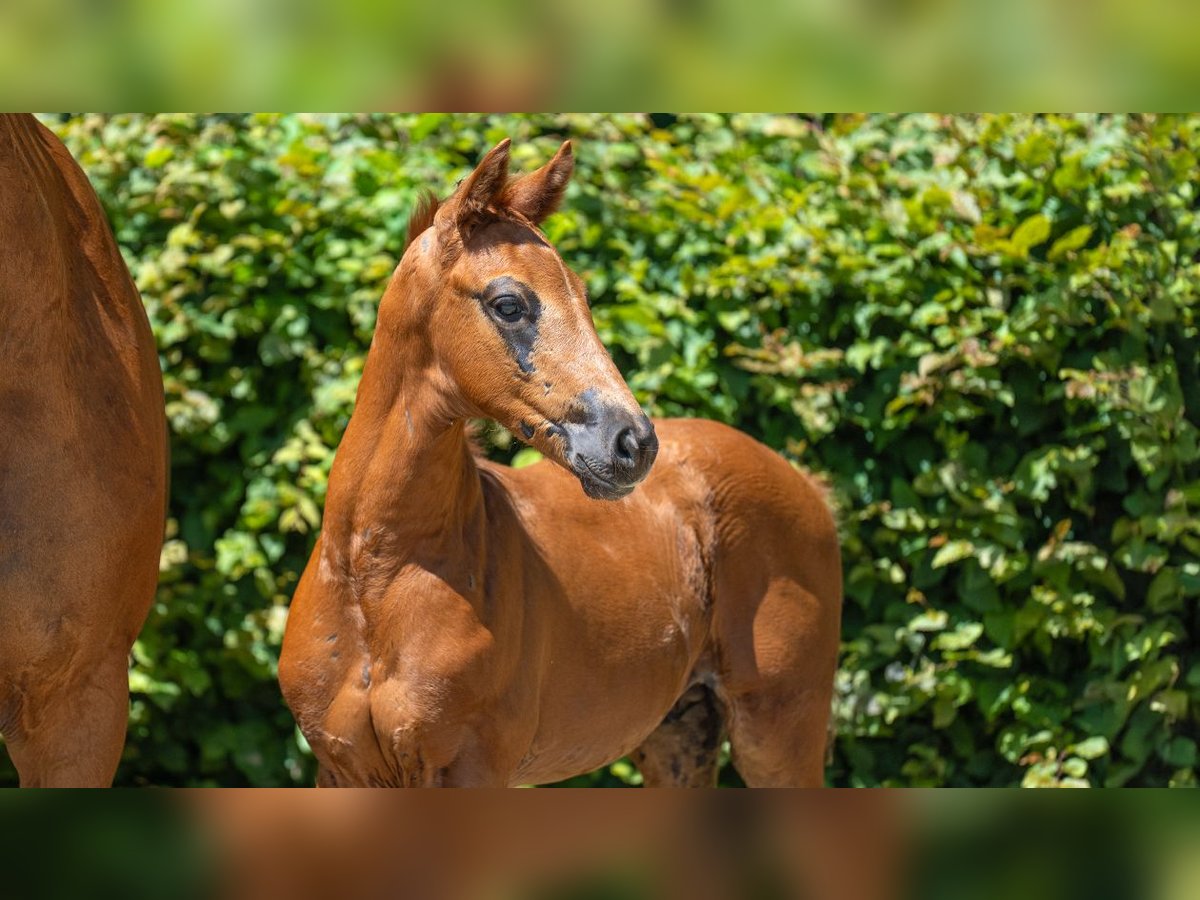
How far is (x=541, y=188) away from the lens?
2527 millimetres

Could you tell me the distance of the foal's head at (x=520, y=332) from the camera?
7.59ft

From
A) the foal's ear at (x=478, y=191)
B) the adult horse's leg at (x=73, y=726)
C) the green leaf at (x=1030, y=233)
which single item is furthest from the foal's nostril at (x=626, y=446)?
the green leaf at (x=1030, y=233)

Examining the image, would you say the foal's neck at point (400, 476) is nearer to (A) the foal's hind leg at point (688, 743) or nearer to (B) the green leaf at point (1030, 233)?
(A) the foal's hind leg at point (688, 743)

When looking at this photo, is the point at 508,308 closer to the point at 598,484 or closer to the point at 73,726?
the point at 598,484

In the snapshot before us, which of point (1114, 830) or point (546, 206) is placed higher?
point (1114, 830)

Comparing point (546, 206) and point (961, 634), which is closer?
point (546, 206)

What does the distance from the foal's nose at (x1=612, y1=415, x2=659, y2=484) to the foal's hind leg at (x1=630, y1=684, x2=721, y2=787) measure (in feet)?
4.30

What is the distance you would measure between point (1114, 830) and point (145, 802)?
1.65ft

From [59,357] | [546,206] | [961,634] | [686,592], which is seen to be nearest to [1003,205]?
[961,634]

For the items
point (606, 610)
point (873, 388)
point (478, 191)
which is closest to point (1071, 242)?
point (873, 388)

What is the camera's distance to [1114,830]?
0.72m

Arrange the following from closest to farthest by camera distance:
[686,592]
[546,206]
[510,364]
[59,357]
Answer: [59,357] < [510,364] < [546,206] < [686,592]

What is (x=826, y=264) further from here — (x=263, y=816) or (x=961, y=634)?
(x=263, y=816)
